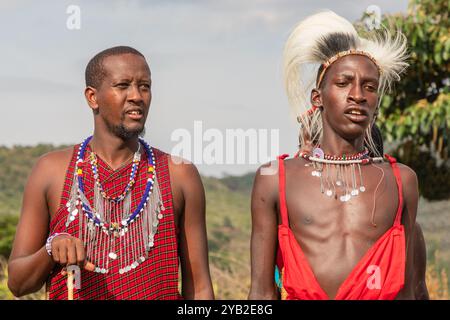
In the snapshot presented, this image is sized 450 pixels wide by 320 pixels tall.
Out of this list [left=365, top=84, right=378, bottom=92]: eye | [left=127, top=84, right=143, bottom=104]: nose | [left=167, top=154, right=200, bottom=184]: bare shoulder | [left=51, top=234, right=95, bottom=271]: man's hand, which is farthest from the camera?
[left=167, top=154, right=200, bottom=184]: bare shoulder

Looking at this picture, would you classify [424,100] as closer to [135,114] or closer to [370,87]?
[370,87]

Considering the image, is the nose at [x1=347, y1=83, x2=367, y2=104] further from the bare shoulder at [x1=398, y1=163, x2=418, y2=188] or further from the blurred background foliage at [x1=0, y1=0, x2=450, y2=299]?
the blurred background foliage at [x1=0, y1=0, x2=450, y2=299]

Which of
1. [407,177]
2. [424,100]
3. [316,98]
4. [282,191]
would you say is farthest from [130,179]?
[424,100]

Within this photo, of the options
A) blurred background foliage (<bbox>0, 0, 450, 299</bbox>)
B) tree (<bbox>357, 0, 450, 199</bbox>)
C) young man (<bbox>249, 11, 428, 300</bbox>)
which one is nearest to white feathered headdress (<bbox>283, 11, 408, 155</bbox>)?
young man (<bbox>249, 11, 428, 300</bbox>)

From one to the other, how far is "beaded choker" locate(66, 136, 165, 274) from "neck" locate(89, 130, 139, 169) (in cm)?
5

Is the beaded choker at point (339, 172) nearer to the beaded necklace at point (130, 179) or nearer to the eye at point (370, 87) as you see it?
the eye at point (370, 87)

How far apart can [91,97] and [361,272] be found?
1513 mm

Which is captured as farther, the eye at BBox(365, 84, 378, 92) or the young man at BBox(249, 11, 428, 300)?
the eye at BBox(365, 84, 378, 92)

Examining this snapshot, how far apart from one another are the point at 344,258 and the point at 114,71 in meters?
1.37

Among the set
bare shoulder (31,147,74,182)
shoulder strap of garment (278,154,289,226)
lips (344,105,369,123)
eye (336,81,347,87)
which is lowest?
shoulder strap of garment (278,154,289,226)

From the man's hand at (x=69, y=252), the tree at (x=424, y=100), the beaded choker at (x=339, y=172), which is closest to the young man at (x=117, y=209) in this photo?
the man's hand at (x=69, y=252)

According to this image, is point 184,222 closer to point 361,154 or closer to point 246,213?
point 361,154

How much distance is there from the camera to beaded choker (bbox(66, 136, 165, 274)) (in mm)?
4031
